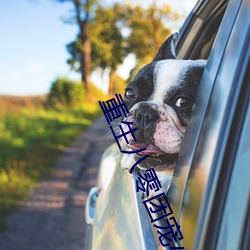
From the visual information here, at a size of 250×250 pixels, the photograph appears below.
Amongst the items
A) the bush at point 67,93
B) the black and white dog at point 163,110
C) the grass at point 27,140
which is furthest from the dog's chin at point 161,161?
the bush at point 67,93

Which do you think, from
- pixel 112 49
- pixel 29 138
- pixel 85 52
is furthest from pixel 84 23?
pixel 112 49

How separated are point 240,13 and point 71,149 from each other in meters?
8.67

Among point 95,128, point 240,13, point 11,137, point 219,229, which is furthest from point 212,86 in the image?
point 95,128

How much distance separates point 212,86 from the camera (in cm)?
116

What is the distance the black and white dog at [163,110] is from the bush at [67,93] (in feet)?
56.2

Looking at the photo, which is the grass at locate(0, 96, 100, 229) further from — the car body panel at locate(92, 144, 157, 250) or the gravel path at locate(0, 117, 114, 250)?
the car body panel at locate(92, 144, 157, 250)

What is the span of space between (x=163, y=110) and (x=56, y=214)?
4.14 meters

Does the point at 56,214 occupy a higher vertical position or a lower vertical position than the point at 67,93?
higher

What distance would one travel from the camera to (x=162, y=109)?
138 cm

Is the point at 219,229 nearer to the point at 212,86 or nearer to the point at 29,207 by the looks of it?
the point at 212,86

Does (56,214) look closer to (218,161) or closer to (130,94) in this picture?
(130,94)

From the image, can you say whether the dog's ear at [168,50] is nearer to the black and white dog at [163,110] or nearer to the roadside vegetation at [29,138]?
the black and white dog at [163,110]

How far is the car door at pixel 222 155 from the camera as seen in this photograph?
0.96 metres

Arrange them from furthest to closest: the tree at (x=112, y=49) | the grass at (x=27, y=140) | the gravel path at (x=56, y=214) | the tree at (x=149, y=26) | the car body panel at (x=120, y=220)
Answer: the grass at (x=27, y=140) → the gravel path at (x=56, y=214) → the tree at (x=149, y=26) → the tree at (x=112, y=49) → the car body panel at (x=120, y=220)
